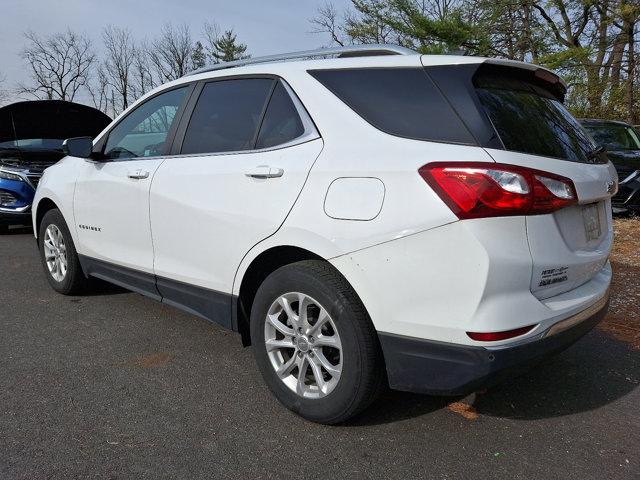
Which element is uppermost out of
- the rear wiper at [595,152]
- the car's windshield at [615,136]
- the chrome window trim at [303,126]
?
the chrome window trim at [303,126]

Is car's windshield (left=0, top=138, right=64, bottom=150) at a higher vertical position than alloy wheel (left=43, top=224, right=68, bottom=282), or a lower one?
higher

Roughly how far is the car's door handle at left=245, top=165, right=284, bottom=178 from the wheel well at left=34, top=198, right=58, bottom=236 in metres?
2.77

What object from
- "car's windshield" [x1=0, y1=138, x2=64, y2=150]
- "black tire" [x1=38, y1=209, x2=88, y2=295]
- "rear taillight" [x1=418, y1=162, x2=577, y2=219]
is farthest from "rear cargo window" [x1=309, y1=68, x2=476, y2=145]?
"car's windshield" [x1=0, y1=138, x2=64, y2=150]

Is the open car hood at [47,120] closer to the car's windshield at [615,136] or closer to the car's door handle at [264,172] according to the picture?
the car's door handle at [264,172]

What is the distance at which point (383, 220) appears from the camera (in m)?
2.24

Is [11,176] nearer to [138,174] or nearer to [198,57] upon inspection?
[138,174]

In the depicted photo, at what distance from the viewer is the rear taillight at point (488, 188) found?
2.10 meters

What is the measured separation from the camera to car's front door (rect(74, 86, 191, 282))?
11.6ft

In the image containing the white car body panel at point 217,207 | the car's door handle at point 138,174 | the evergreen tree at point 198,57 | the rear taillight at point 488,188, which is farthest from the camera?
the evergreen tree at point 198,57

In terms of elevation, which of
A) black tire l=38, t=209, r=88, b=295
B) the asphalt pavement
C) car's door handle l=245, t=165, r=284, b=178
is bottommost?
the asphalt pavement

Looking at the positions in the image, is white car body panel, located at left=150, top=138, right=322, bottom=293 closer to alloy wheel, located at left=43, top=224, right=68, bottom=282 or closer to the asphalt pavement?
the asphalt pavement

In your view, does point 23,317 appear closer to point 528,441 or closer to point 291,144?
point 291,144

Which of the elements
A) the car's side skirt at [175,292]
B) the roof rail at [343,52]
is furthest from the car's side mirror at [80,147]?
the roof rail at [343,52]

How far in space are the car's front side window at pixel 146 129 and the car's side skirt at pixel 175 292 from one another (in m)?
0.83
